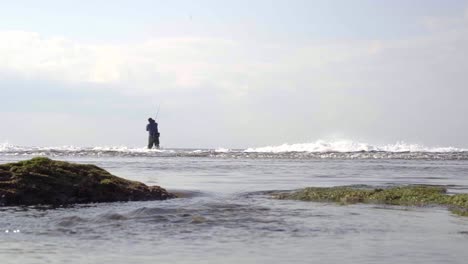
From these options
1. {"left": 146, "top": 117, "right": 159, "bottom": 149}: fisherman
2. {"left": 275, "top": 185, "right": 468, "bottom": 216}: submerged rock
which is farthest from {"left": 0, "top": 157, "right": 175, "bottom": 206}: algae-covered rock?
{"left": 146, "top": 117, "right": 159, "bottom": 149}: fisherman

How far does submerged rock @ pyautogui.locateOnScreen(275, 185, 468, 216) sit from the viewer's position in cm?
1436

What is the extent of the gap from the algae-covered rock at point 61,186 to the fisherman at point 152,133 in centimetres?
3226

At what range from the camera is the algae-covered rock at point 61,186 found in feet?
44.8

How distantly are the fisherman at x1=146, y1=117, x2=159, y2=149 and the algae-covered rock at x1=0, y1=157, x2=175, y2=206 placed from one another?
32256mm

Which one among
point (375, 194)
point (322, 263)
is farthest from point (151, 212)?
point (375, 194)

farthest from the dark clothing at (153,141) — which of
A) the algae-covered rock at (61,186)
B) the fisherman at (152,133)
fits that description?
the algae-covered rock at (61,186)

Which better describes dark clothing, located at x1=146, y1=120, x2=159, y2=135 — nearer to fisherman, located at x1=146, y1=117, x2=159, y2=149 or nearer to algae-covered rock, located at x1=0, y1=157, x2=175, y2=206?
fisherman, located at x1=146, y1=117, x2=159, y2=149

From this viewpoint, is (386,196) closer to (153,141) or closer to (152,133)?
(152,133)

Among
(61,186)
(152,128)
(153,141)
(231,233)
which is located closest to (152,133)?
(153,141)

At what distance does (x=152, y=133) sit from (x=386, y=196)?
1420 inches

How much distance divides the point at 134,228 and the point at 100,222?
2.65 ft

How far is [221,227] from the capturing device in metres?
10.6

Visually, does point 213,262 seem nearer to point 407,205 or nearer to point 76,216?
point 76,216

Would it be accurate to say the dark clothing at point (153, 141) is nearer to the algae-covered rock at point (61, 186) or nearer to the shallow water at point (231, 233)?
the algae-covered rock at point (61, 186)
